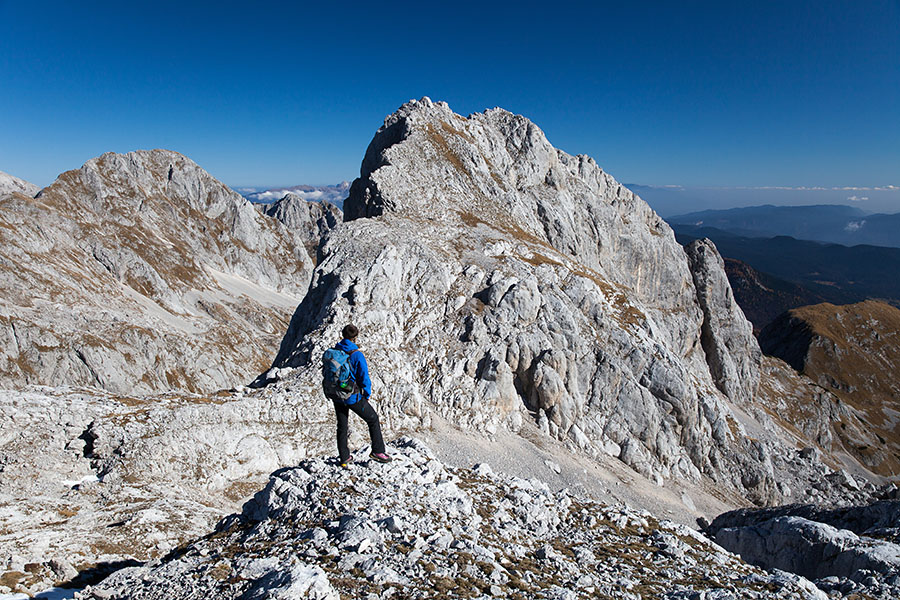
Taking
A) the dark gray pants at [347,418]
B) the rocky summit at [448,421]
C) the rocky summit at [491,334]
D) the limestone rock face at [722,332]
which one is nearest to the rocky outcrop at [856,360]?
the rocky summit at [448,421]

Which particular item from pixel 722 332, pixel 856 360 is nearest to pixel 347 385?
pixel 722 332

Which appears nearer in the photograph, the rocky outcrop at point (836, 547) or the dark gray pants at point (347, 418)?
the dark gray pants at point (347, 418)

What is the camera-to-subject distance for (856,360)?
502ft

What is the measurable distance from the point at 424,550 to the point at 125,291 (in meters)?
145

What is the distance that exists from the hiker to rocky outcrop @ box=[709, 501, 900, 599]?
1484cm

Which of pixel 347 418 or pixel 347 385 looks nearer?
pixel 347 385

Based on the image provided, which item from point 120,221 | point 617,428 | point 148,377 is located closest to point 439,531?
point 617,428

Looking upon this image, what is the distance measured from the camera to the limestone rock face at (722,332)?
10388cm

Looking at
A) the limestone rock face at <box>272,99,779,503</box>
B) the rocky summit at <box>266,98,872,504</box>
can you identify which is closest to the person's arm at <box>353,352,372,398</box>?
the rocky summit at <box>266,98,872,504</box>

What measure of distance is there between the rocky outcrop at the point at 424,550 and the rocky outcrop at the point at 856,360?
129m

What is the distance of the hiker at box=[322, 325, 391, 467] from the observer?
12.9 m

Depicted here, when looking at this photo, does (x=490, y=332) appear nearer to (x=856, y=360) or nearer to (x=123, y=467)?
(x=123, y=467)

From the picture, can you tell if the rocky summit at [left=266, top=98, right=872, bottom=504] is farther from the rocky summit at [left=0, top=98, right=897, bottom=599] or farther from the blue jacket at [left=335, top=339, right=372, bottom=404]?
the blue jacket at [left=335, top=339, right=372, bottom=404]

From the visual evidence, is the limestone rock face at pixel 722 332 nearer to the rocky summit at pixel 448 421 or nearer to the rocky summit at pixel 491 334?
the rocky summit at pixel 448 421
